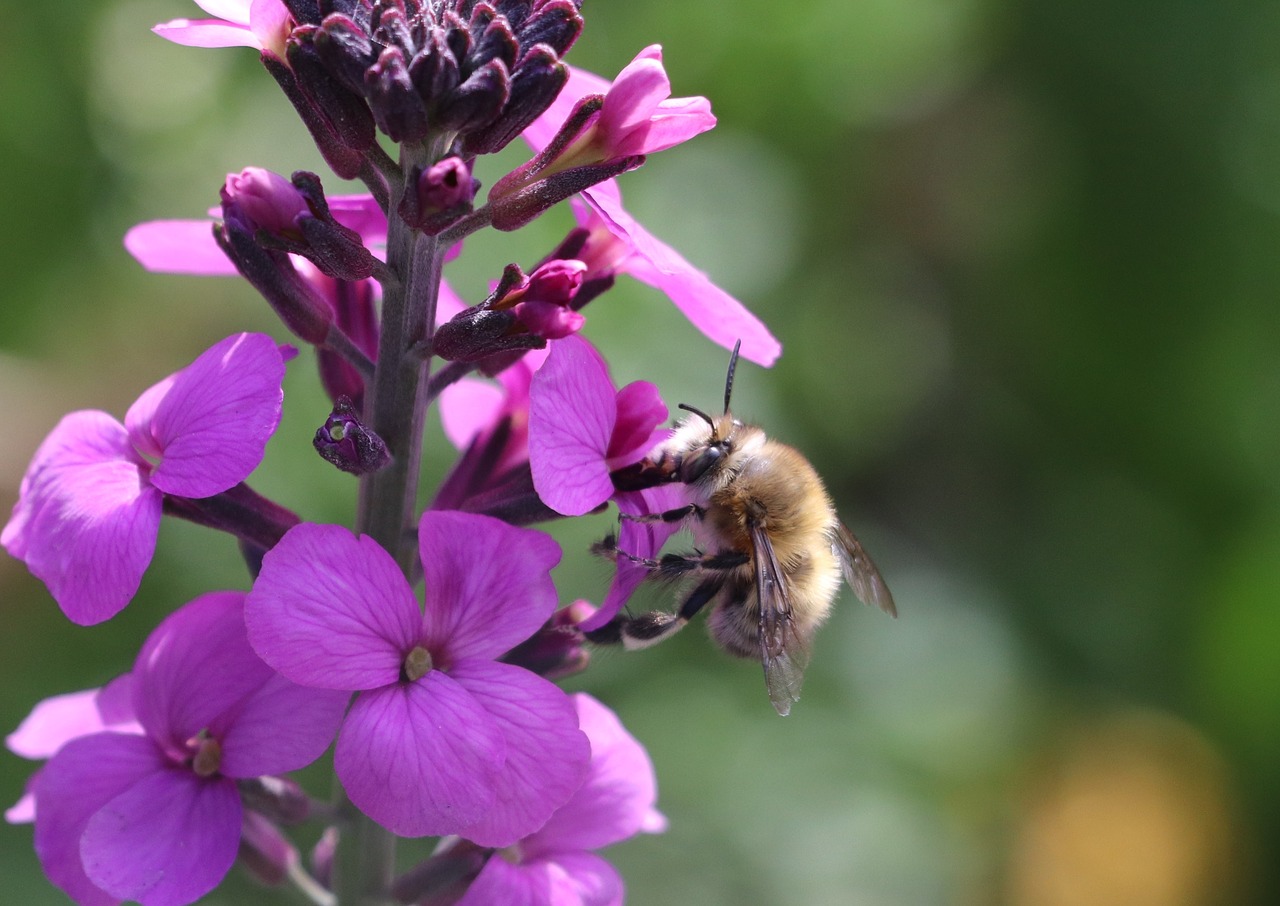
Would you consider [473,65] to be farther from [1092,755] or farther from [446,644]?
[1092,755]

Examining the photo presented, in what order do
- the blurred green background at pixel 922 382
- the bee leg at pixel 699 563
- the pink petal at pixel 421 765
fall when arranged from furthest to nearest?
1. the blurred green background at pixel 922 382
2. the bee leg at pixel 699 563
3. the pink petal at pixel 421 765

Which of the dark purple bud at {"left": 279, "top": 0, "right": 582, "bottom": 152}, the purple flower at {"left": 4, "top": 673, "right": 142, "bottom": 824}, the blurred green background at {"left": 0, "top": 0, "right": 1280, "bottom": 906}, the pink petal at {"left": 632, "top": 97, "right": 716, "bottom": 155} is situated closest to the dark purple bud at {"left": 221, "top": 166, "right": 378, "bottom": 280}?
the dark purple bud at {"left": 279, "top": 0, "right": 582, "bottom": 152}

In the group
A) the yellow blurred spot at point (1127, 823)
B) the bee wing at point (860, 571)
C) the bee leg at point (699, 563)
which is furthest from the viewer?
the yellow blurred spot at point (1127, 823)

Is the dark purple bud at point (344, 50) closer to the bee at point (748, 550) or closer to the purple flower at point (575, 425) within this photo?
the purple flower at point (575, 425)

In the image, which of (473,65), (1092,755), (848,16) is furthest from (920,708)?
(473,65)

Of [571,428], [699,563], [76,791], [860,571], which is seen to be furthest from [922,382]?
[76,791]

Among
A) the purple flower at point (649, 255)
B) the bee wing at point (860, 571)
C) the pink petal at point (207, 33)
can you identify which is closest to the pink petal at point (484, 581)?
the purple flower at point (649, 255)

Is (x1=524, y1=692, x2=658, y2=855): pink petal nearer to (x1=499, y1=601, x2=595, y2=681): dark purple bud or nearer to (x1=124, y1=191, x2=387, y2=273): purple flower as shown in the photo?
(x1=499, y1=601, x2=595, y2=681): dark purple bud

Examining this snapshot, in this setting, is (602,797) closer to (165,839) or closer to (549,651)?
(549,651)
